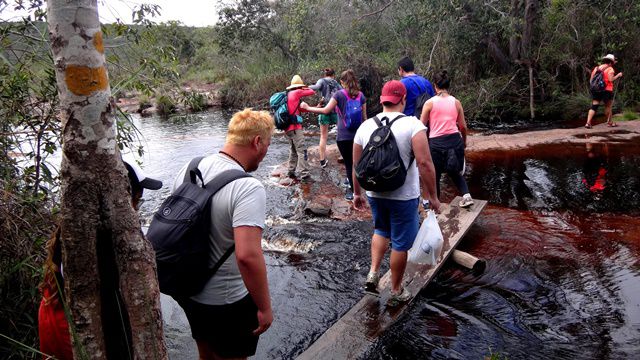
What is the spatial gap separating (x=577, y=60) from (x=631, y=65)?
61.0 inches

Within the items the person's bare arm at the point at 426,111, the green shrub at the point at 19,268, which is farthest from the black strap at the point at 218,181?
the person's bare arm at the point at 426,111

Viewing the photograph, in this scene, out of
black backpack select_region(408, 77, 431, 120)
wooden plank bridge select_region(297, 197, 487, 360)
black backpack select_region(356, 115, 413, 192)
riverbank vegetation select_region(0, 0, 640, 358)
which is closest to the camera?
riverbank vegetation select_region(0, 0, 640, 358)

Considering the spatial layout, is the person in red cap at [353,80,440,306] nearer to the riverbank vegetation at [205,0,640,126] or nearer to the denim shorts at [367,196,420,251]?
the denim shorts at [367,196,420,251]

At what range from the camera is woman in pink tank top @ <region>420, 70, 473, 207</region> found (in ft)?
17.5

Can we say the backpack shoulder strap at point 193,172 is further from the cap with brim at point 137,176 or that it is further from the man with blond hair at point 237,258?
the cap with brim at point 137,176

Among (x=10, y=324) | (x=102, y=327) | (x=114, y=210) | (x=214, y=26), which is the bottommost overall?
(x=10, y=324)

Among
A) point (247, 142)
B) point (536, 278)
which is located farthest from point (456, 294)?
point (247, 142)

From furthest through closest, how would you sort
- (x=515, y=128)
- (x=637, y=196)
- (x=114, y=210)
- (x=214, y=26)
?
(x=214, y=26) < (x=515, y=128) < (x=637, y=196) < (x=114, y=210)

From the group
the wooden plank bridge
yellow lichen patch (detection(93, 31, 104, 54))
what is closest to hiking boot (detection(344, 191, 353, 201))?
the wooden plank bridge

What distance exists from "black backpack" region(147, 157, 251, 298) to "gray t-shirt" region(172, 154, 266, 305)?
0.10ft

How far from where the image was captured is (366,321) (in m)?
3.67

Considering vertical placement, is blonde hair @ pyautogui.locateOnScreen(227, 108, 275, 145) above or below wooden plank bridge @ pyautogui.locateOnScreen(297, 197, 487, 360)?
above

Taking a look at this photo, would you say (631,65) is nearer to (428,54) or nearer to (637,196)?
(428,54)

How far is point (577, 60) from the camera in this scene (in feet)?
45.7
